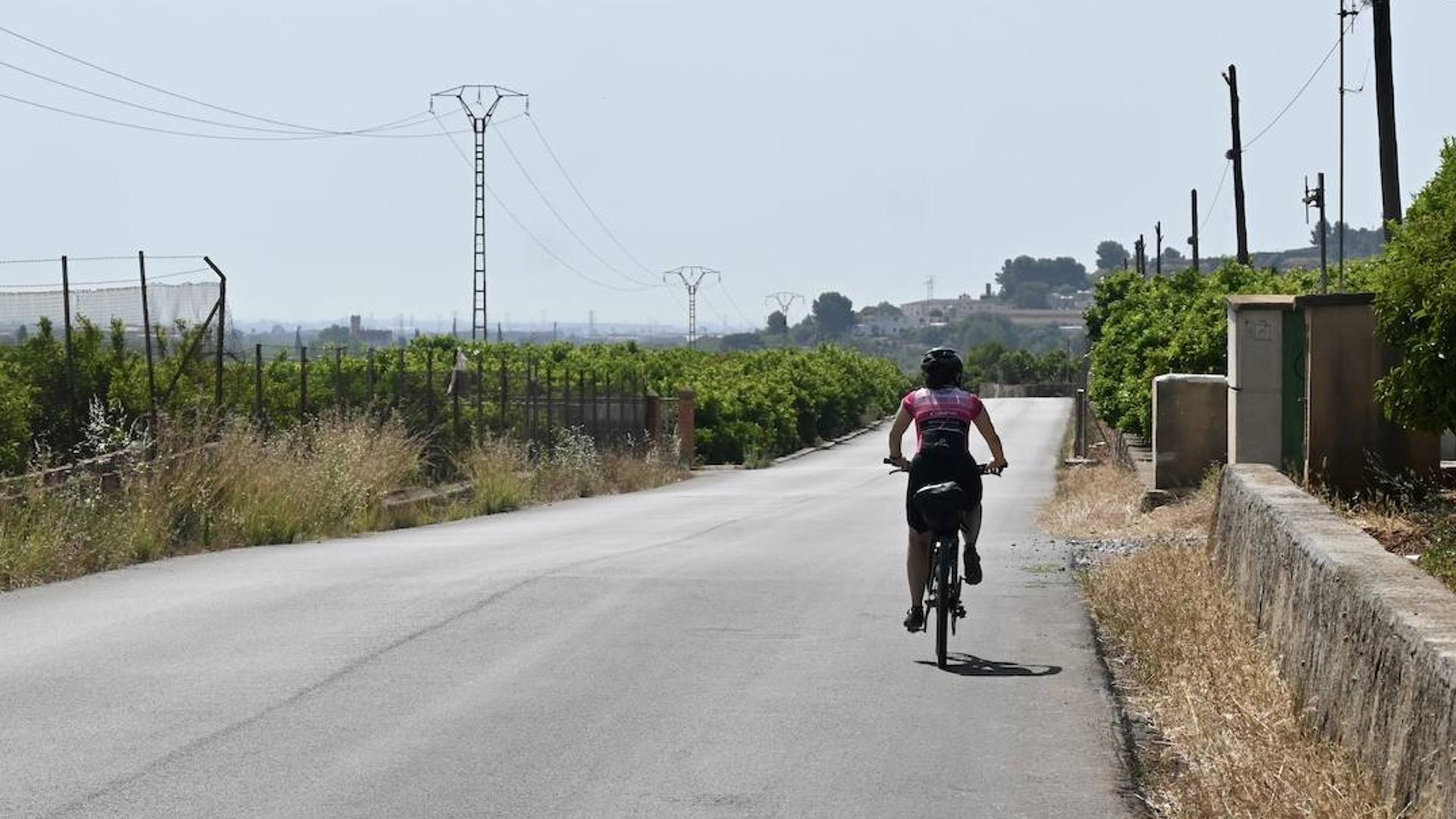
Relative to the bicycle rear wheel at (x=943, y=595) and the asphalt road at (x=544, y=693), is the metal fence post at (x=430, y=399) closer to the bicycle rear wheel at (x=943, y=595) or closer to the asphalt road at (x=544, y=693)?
the asphalt road at (x=544, y=693)

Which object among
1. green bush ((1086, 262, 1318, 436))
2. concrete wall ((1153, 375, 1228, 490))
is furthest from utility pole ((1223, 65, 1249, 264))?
concrete wall ((1153, 375, 1228, 490))

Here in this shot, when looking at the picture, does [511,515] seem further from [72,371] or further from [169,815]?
[169,815]

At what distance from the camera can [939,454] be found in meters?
11.8

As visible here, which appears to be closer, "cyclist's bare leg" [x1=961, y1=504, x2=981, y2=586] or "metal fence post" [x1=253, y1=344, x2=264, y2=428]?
"cyclist's bare leg" [x1=961, y1=504, x2=981, y2=586]

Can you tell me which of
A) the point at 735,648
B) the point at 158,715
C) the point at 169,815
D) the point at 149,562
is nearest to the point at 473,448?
the point at 149,562

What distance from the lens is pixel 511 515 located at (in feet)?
90.9

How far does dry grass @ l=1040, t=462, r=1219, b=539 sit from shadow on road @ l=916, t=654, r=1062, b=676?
7.09 metres

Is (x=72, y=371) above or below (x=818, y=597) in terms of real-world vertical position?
above

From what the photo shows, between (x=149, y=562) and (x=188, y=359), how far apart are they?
7.67m

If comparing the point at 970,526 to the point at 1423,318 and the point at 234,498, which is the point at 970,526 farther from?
the point at 234,498

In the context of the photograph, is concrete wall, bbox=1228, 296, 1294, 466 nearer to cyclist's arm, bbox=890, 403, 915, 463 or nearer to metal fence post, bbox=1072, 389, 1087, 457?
cyclist's arm, bbox=890, 403, 915, 463

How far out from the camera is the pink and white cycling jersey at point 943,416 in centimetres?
1178

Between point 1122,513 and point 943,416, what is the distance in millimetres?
12355

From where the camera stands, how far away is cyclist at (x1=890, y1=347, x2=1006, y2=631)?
38.7 feet
